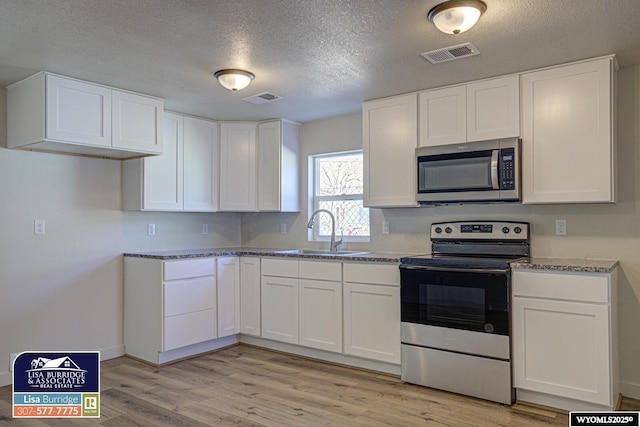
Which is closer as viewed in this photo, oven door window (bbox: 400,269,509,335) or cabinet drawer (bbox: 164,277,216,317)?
oven door window (bbox: 400,269,509,335)

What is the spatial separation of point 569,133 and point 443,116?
868mm

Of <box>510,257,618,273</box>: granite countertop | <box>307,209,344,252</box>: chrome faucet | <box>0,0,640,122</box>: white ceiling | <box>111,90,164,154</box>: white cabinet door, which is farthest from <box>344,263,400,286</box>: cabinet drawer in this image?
<box>111,90,164,154</box>: white cabinet door

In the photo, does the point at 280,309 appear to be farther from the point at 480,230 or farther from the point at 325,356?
the point at 480,230

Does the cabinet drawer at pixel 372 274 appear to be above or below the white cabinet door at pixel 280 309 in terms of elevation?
above

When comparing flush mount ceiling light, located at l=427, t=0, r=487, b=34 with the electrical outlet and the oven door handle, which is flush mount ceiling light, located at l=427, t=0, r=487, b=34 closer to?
the oven door handle

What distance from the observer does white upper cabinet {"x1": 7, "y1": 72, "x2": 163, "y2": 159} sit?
3.24 meters

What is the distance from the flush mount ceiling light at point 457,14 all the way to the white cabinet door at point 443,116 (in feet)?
3.85

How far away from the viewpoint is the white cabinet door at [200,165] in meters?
4.48

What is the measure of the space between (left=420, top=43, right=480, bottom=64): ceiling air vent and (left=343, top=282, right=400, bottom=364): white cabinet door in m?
1.59

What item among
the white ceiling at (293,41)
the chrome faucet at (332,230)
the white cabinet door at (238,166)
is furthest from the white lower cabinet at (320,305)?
the white ceiling at (293,41)

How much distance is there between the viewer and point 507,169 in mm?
3205

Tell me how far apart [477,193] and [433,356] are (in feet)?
3.81

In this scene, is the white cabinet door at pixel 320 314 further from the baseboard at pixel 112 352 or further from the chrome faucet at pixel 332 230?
the baseboard at pixel 112 352

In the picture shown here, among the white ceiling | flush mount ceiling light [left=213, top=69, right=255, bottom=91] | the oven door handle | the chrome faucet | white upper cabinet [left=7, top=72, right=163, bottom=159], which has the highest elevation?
the white ceiling
